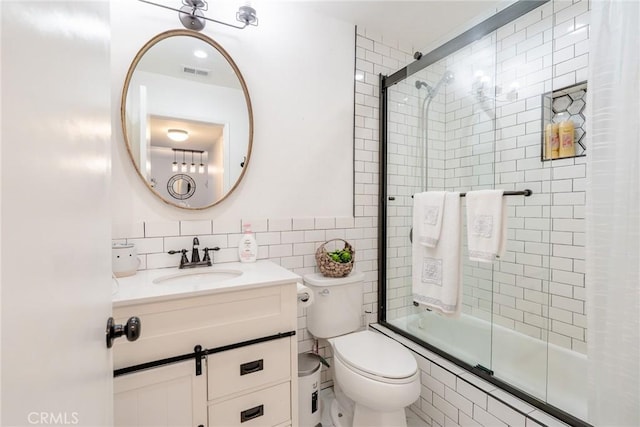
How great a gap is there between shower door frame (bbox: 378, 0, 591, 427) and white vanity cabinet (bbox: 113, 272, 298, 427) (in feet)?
3.14

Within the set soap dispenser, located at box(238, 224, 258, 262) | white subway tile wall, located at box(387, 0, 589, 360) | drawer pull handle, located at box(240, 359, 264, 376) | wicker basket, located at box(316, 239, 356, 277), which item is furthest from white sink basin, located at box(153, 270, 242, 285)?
white subway tile wall, located at box(387, 0, 589, 360)

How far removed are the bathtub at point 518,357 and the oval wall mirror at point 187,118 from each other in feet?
5.06

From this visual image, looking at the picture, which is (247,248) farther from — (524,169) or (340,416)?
(524,169)

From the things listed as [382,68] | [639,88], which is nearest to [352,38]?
[382,68]

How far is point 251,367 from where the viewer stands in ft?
3.99

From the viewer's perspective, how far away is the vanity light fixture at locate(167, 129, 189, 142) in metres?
1.54

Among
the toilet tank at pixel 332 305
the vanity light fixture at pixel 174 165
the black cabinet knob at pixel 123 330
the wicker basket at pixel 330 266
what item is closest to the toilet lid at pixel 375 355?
the toilet tank at pixel 332 305

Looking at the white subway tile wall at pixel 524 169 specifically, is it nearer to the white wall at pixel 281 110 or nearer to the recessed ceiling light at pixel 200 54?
the white wall at pixel 281 110

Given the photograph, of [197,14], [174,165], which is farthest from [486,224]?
[197,14]

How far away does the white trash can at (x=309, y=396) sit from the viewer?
158 cm

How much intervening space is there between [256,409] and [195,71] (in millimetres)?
1684

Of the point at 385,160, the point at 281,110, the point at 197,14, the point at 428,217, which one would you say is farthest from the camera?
the point at 385,160

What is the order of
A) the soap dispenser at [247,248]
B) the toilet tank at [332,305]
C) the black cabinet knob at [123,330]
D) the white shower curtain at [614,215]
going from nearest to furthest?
the black cabinet knob at [123,330]
the white shower curtain at [614,215]
the soap dispenser at [247,248]
the toilet tank at [332,305]

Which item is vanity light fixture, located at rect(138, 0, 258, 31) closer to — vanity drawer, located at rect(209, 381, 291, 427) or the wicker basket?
the wicker basket
